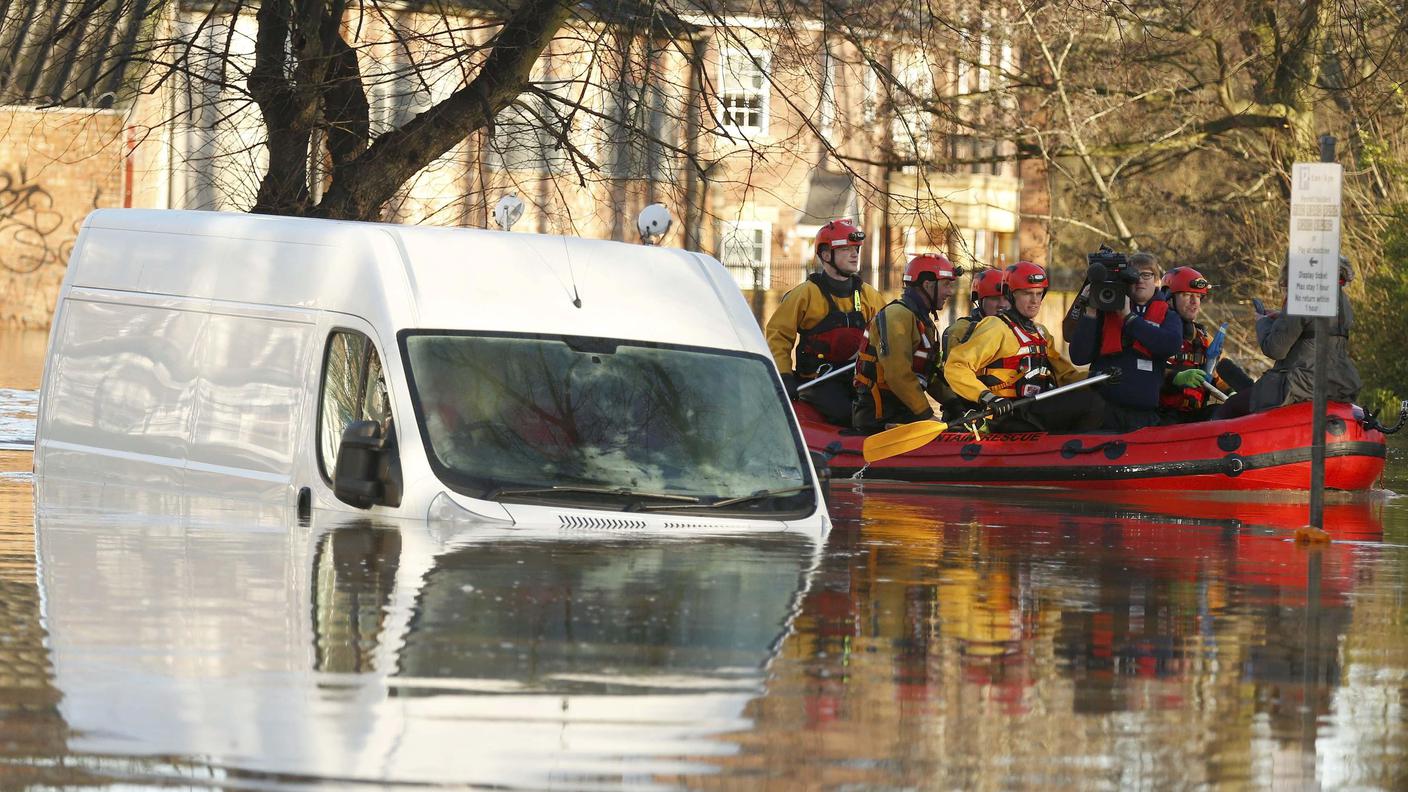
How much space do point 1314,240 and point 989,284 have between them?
18.4 feet

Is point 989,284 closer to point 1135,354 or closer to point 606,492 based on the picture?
point 1135,354

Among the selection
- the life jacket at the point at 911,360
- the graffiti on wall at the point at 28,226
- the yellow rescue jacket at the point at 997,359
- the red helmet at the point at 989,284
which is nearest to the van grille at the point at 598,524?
the yellow rescue jacket at the point at 997,359

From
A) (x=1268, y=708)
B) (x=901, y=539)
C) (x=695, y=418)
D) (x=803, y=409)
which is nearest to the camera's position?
(x=1268, y=708)

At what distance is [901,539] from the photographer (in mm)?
13836

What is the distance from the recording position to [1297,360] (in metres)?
19.2

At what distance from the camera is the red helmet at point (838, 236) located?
2022 cm

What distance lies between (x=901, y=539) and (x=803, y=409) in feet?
25.4

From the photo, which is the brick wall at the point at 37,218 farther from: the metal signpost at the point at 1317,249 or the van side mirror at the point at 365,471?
the van side mirror at the point at 365,471

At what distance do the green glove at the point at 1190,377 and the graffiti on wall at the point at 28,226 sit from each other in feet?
115

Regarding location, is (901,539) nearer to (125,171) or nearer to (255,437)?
(255,437)

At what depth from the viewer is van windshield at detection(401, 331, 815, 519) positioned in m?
10.1

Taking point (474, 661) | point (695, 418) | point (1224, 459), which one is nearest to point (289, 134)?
point (1224, 459)

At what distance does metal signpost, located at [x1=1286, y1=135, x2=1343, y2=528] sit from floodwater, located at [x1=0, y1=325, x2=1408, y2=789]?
1678mm

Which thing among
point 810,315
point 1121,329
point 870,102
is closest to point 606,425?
point 1121,329
